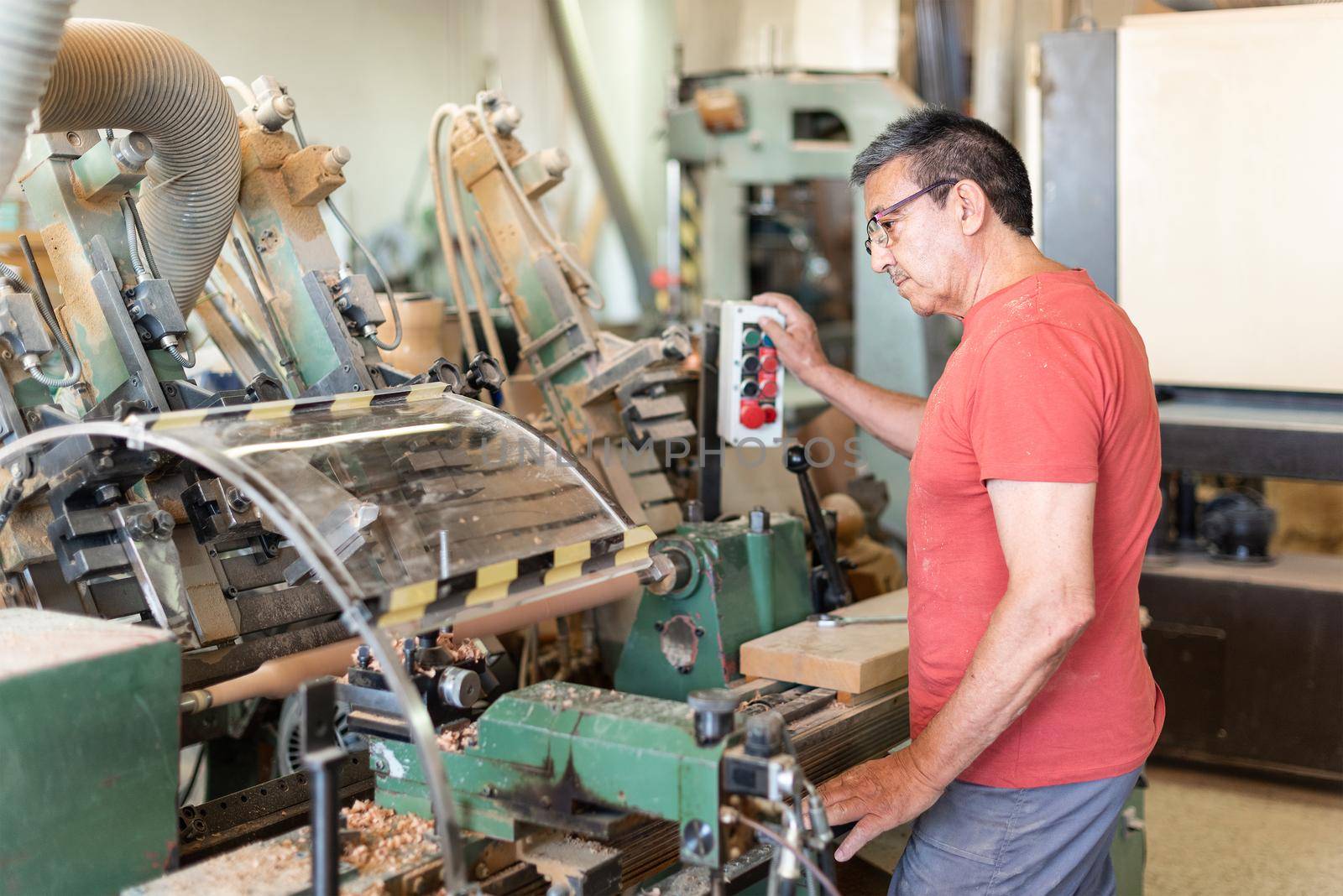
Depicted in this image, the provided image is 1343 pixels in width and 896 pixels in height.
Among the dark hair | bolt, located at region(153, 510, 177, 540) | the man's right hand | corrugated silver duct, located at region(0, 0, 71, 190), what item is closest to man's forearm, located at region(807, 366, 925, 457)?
the man's right hand

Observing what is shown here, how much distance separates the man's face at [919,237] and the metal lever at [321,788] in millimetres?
989

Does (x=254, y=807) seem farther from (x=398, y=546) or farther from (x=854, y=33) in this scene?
(x=854, y=33)

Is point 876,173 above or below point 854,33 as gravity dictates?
below

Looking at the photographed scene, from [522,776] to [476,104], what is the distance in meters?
1.62

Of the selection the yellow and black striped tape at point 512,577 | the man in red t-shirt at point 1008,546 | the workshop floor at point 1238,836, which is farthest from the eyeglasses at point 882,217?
the workshop floor at point 1238,836

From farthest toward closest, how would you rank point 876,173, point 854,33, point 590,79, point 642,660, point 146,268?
point 590,79 → point 854,33 → point 642,660 → point 146,268 → point 876,173

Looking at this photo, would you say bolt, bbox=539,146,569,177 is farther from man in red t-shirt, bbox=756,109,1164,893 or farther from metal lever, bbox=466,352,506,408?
man in red t-shirt, bbox=756,109,1164,893

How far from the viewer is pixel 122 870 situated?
1236mm

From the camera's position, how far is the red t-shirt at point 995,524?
4.64 ft

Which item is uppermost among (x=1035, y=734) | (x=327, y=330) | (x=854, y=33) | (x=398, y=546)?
(x=854, y=33)

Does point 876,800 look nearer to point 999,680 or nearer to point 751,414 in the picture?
point 999,680

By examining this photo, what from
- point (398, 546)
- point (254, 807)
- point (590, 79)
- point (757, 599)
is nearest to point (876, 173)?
point (757, 599)

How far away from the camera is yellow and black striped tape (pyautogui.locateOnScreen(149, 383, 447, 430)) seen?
126cm

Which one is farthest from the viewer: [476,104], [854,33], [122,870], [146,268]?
[854,33]
